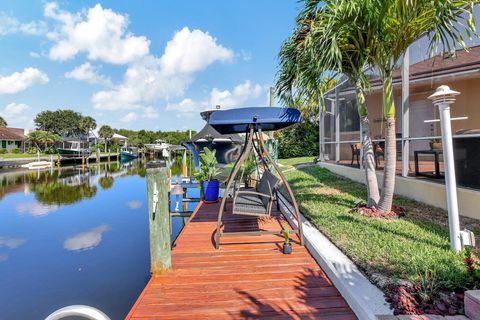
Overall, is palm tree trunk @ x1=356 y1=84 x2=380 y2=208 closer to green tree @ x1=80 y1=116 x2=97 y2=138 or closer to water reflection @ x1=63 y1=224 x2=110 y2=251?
water reflection @ x1=63 y1=224 x2=110 y2=251

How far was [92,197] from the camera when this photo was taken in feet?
52.4

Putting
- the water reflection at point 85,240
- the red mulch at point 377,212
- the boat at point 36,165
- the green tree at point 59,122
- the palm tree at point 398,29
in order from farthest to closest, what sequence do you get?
1. the green tree at point 59,122
2. the boat at point 36,165
3. the water reflection at point 85,240
4. the red mulch at point 377,212
5. the palm tree at point 398,29

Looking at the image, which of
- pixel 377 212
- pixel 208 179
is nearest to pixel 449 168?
pixel 377 212

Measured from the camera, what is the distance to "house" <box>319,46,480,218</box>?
480 centimetres

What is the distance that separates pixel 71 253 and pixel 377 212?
8.18 metres

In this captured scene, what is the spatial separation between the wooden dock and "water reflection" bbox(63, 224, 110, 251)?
227 inches

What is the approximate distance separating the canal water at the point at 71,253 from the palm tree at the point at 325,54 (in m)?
5.39

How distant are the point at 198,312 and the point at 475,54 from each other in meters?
10.6

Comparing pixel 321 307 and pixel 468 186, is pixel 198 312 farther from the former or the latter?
pixel 468 186

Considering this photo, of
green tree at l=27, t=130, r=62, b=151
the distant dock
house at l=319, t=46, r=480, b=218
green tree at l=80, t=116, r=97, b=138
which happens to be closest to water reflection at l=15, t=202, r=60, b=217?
house at l=319, t=46, r=480, b=218

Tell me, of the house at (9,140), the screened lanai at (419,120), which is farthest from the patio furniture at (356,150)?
the house at (9,140)

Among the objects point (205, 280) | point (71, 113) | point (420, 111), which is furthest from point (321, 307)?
point (71, 113)

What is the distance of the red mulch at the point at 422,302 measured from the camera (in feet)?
7.20

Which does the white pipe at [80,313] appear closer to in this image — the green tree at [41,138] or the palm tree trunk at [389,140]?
the palm tree trunk at [389,140]
